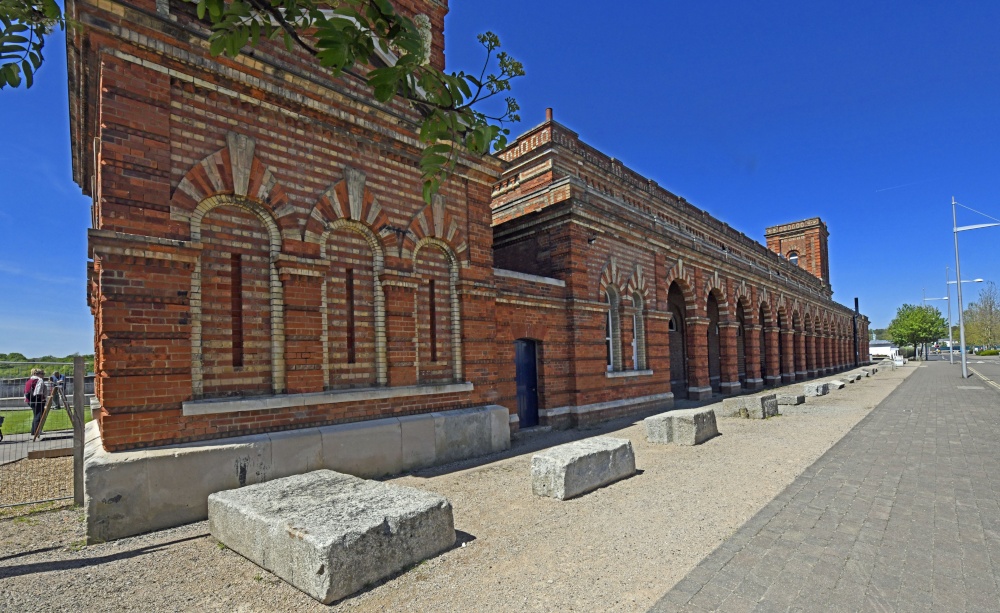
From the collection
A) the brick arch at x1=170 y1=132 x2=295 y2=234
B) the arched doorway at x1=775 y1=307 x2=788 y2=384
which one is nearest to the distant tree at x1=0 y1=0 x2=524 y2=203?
the brick arch at x1=170 y1=132 x2=295 y2=234

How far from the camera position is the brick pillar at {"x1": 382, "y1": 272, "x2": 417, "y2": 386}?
25.8 feet

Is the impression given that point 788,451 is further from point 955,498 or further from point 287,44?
point 287,44

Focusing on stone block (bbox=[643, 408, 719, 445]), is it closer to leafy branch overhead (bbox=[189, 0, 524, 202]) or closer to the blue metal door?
the blue metal door

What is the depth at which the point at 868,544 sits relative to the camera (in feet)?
14.3

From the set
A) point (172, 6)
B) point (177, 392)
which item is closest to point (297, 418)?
point (177, 392)

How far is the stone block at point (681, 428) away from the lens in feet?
30.2

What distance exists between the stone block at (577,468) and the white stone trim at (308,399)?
2529 millimetres

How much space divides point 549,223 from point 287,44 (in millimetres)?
10325

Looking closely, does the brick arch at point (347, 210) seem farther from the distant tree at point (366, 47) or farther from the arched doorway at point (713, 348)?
the arched doorway at point (713, 348)

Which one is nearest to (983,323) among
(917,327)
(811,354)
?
(917,327)

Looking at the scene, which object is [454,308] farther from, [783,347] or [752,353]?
[783,347]

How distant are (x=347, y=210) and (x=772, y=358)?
23661mm

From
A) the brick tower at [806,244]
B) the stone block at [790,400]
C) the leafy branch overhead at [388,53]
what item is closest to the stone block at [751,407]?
the stone block at [790,400]

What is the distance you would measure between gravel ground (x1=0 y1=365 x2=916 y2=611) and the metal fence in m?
1.30
